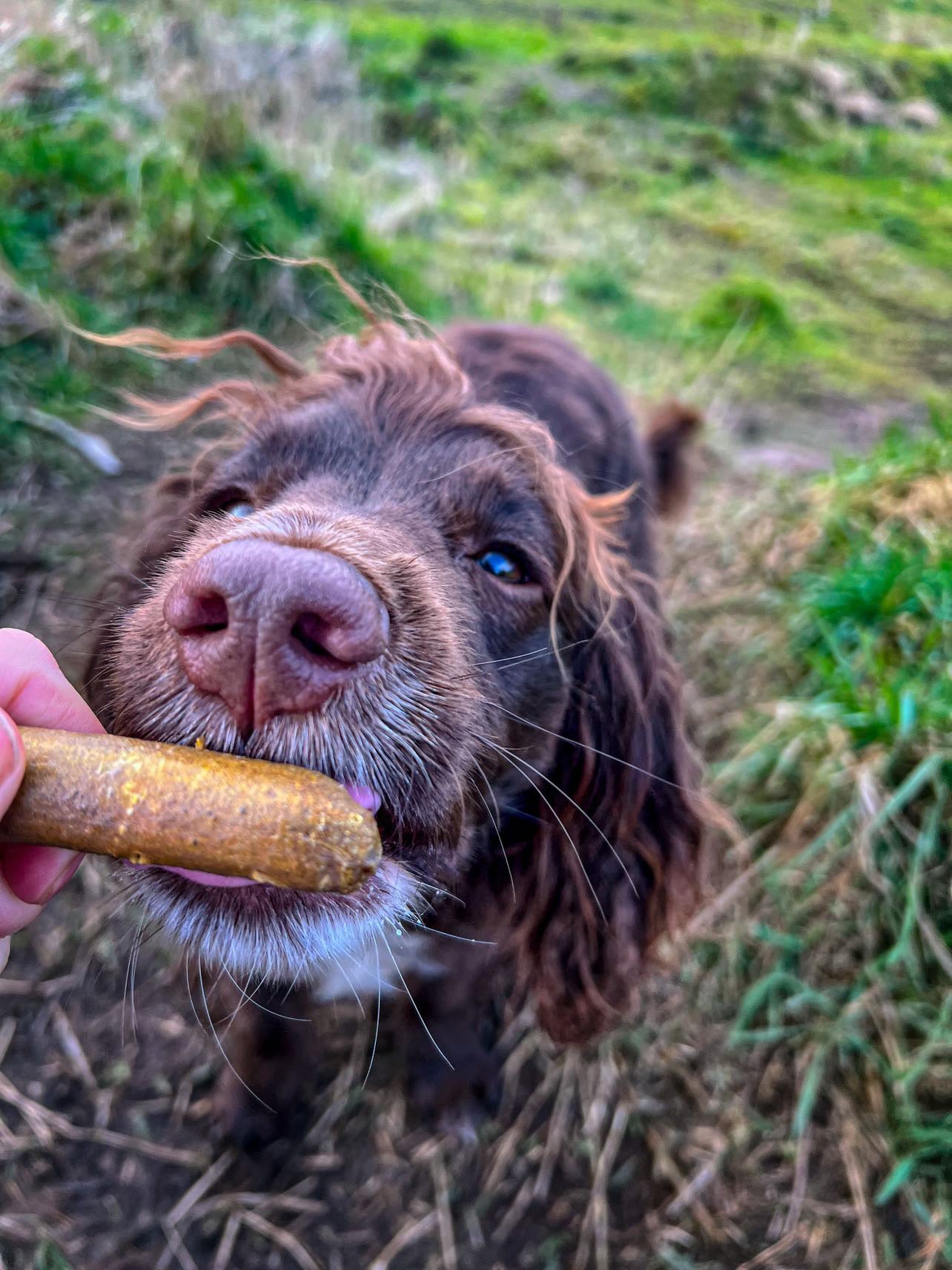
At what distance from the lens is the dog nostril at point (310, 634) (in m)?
1.06

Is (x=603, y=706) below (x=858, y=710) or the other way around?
the other way around

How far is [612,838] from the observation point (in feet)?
7.28

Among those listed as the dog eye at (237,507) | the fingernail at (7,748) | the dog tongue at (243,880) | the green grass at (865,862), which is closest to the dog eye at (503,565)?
the dog eye at (237,507)

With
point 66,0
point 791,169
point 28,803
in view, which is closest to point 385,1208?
point 28,803

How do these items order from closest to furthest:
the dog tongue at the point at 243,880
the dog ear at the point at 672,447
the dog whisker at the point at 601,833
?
the dog tongue at the point at 243,880 < the dog whisker at the point at 601,833 < the dog ear at the point at 672,447

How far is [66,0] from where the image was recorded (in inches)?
113

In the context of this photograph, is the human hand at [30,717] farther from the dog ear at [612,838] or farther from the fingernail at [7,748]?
the dog ear at [612,838]

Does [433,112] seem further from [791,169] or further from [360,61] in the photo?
[791,169]

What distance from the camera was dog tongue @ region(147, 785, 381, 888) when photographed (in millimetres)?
1259

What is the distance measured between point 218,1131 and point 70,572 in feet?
6.55

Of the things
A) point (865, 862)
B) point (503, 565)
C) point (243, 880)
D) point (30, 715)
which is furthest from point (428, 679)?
point (865, 862)

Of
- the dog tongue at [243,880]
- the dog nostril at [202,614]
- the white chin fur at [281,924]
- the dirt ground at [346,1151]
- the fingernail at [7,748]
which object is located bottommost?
the dirt ground at [346,1151]

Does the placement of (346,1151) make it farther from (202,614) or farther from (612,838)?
(202,614)

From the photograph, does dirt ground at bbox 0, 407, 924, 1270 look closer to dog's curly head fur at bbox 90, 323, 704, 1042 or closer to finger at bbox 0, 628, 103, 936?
dog's curly head fur at bbox 90, 323, 704, 1042
